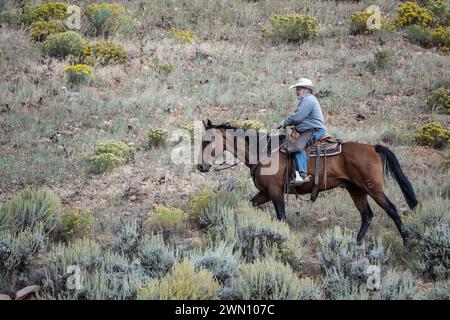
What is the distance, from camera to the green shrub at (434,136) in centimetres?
1460

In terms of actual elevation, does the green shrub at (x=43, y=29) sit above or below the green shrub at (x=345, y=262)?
above

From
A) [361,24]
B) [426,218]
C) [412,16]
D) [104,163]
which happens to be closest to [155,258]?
[426,218]

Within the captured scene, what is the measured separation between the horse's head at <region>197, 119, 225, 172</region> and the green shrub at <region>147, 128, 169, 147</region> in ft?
14.9

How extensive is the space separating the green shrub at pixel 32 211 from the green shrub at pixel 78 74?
298 inches

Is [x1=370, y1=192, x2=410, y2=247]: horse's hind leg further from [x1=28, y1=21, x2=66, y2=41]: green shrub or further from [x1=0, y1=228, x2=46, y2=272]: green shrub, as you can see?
[x1=28, y1=21, x2=66, y2=41]: green shrub

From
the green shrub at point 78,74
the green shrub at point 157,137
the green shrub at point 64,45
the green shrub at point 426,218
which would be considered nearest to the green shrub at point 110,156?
the green shrub at point 157,137

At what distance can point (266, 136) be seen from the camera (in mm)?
10453

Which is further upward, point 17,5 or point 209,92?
point 17,5

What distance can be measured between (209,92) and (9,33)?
7.86 metres

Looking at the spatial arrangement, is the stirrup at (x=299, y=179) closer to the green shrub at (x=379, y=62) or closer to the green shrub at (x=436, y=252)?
the green shrub at (x=436, y=252)

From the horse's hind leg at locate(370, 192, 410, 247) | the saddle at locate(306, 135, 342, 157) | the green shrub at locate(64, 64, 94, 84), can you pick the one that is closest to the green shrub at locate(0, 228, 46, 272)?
the saddle at locate(306, 135, 342, 157)
